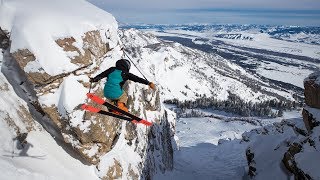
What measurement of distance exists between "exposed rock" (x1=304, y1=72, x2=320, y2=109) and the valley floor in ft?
52.4

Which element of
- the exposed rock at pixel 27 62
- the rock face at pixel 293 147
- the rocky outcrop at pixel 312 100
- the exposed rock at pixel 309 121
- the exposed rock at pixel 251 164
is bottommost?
the exposed rock at pixel 251 164

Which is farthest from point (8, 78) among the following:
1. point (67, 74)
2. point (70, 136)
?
point (70, 136)

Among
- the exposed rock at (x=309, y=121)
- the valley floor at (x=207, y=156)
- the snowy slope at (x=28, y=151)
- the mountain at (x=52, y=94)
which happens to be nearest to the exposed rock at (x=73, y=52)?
the mountain at (x=52, y=94)

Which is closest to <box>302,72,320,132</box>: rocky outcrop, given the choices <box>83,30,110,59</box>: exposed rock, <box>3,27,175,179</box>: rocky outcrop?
<box>3,27,175,179</box>: rocky outcrop

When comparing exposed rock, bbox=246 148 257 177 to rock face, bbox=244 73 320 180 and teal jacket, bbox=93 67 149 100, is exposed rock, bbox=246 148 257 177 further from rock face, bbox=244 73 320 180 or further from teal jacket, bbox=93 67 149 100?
teal jacket, bbox=93 67 149 100

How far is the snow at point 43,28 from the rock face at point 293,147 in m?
20.2

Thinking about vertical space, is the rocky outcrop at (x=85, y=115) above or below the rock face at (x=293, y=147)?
above

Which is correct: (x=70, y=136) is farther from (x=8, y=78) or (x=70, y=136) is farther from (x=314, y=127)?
(x=314, y=127)

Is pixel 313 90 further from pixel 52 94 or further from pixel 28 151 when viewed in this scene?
pixel 28 151

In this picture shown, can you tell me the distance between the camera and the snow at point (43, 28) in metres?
23.1

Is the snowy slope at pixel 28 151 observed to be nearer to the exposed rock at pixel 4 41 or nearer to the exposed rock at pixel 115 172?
the exposed rock at pixel 4 41

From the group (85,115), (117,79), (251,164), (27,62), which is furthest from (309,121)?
(27,62)

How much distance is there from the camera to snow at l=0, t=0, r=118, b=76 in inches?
909

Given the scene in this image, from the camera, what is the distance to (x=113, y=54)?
1149 inches
